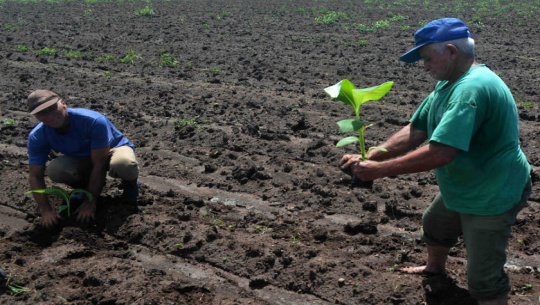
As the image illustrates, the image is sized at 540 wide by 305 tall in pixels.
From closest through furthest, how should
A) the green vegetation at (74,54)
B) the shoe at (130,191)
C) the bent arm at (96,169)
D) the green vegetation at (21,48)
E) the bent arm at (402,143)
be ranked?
the bent arm at (402,143) → the bent arm at (96,169) → the shoe at (130,191) → the green vegetation at (74,54) → the green vegetation at (21,48)

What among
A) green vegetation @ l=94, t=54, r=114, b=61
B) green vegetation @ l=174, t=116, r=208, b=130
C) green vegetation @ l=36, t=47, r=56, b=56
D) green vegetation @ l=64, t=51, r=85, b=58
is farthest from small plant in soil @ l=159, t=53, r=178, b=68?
green vegetation @ l=174, t=116, r=208, b=130

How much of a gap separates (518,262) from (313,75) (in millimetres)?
6208

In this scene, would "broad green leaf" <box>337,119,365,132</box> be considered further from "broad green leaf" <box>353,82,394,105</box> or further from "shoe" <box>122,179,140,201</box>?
"shoe" <box>122,179,140,201</box>

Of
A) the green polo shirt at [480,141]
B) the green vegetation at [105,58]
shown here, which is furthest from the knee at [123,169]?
the green vegetation at [105,58]

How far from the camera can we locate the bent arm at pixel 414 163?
9.83ft

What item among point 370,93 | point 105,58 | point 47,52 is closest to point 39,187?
point 370,93

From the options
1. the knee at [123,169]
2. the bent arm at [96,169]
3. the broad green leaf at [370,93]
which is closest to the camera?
the broad green leaf at [370,93]

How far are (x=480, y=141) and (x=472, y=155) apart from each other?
0.10 m

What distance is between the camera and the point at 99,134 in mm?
4852

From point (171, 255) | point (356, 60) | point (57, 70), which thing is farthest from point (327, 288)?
point (57, 70)

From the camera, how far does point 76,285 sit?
13.3ft

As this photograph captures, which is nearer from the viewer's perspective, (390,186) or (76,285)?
(76,285)

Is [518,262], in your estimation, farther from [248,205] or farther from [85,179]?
[85,179]

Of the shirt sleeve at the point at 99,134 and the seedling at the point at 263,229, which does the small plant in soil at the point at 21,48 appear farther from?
the seedling at the point at 263,229
